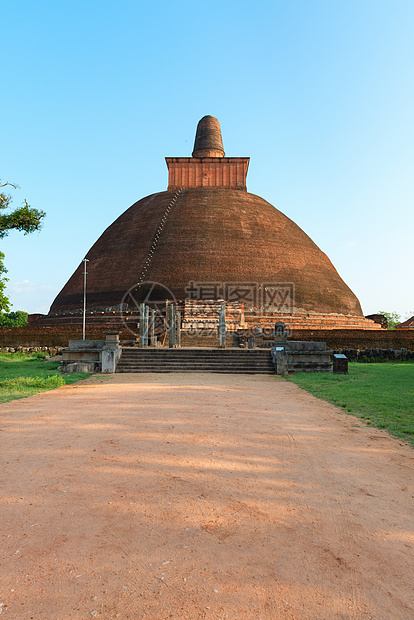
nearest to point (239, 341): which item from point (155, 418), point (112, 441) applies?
point (155, 418)

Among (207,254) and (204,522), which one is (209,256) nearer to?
(207,254)

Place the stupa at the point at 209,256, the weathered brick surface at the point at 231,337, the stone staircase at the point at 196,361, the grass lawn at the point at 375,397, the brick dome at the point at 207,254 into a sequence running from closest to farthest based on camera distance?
the grass lawn at the point at 375,397 → the stone staircase at the point at 196,361 → the weathered brick surface at the point at 231,337 → the stupa at the point at 209,256 → the brick dome at the point at 207,254

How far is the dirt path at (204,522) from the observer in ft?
5.64

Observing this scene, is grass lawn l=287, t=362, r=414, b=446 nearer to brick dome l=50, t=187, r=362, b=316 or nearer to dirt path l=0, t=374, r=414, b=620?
dirt path l=0, t=374, r=414, b=620

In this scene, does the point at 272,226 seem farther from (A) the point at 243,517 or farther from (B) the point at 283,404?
(A) the point at 243,517

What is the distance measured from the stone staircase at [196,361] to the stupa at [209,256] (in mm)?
10158

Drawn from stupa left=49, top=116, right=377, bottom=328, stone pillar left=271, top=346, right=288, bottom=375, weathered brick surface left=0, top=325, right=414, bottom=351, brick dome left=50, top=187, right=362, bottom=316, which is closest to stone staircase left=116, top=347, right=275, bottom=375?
stone pillar left=271, top=346, right=288, bottom=375

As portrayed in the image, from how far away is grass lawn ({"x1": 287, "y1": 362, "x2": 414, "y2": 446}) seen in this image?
5347 mm

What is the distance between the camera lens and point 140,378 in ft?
36.0

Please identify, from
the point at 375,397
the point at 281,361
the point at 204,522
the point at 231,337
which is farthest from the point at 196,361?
the point at 204,522

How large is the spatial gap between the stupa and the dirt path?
1950cm

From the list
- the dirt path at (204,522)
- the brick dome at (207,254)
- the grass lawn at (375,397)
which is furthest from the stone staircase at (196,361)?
the brick dome at (207,254)

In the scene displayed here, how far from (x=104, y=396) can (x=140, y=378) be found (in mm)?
3336

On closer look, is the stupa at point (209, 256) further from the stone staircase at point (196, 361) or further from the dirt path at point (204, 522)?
the dirt path at point (204, 522)
